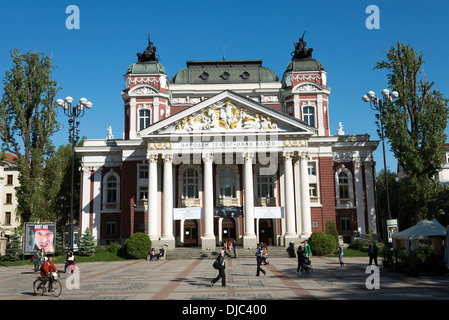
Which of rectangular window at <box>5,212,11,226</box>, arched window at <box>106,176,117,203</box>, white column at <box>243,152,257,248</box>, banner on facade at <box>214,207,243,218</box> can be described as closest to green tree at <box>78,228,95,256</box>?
arched window at <box>106,176,117,203</box>

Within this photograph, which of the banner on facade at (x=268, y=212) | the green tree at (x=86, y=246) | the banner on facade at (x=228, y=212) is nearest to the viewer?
the green tree at (x=86, y=246)

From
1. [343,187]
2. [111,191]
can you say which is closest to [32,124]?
[111,191]

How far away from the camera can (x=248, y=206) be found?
38750mm

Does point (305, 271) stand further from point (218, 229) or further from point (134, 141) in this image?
point (134, 141)

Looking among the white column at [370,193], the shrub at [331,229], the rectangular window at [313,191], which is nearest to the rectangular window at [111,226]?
the rectangular window at [313,191]

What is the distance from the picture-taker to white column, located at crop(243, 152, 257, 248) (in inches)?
1495

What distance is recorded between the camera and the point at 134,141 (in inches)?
1770

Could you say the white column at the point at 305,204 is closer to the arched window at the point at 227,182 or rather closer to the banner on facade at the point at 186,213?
the arched window at the point at 227,182

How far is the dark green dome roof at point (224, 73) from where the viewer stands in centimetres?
5181

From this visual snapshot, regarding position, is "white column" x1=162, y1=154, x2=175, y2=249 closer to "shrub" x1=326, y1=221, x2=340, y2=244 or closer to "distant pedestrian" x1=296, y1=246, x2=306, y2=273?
"shrub" x1=326, y1=221, x2=340, y2=244

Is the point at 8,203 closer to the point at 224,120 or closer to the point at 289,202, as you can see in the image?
the point at 224,120

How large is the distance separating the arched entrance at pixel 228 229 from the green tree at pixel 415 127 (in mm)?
17857

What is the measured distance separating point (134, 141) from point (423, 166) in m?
29.8
